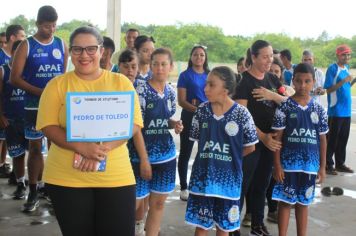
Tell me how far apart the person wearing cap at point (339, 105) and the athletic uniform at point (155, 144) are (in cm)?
386

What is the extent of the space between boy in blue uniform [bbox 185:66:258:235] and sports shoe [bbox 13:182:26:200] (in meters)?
2.55

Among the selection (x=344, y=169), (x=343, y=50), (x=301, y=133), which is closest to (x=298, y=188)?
(x=301, y=133)

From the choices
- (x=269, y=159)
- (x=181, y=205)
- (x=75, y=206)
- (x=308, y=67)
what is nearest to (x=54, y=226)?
(x=181, y=205)

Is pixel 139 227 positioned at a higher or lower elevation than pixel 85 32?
lower

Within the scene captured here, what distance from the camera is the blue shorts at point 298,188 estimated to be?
136 inches

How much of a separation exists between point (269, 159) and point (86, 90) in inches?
80.8

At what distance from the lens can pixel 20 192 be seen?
4.88 m

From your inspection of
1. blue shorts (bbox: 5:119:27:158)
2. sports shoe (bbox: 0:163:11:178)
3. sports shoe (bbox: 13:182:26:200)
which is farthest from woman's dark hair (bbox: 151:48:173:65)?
sports shoe (bbox: 0:163:11:178)

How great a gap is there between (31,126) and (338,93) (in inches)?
184

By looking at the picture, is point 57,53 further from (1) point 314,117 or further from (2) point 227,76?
(1) point 314,117

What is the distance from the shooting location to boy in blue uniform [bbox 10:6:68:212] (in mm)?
4258

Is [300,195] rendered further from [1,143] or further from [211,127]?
[1,143]

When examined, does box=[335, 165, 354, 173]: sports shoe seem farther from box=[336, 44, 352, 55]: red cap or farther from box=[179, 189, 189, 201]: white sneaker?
box=[179, 189, 189, 201]: white sneaker

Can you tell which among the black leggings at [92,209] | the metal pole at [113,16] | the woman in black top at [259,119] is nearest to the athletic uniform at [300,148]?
the woman in black top at [259,119]
